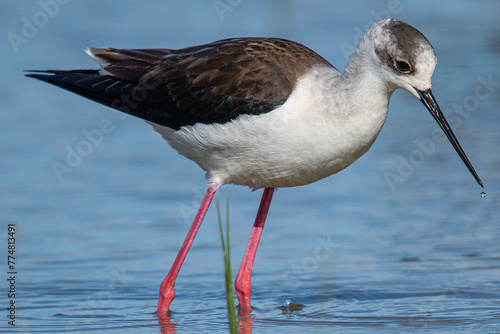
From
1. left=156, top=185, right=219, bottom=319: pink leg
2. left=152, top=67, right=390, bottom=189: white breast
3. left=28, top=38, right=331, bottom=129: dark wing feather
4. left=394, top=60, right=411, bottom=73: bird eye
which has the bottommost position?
left=156, top=185, right=219, bottom=319: pink leg

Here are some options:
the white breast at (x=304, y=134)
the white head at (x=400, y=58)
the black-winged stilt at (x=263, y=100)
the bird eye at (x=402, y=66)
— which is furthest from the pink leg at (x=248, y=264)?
the bird eye at (x=402, y=66)

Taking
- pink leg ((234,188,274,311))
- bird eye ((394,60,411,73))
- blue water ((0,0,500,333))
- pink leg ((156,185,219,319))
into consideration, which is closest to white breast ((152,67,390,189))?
bird eye ((394,60,411,73))

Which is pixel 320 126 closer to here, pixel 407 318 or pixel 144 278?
pixel 407 318

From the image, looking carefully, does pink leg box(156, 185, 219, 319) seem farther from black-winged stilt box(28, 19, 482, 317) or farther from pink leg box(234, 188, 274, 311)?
pink leg box(234, 188, 274, 311)

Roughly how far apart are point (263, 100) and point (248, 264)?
1.63m

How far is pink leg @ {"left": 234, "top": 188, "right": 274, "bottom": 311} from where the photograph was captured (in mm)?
7480

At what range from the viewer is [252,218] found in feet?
30.3

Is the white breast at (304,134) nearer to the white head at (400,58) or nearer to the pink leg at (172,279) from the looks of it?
the white head at (400,58)

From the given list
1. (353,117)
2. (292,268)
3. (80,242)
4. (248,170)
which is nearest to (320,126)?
(353,117)

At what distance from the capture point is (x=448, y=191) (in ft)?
32.0

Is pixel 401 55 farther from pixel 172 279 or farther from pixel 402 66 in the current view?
pixel 172 279

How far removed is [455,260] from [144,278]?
281cm

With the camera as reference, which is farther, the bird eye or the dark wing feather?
the dark wing feather

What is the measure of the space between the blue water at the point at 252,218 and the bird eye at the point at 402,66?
188 centimetres
